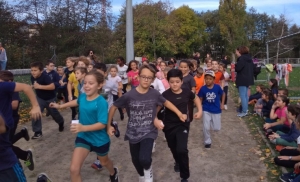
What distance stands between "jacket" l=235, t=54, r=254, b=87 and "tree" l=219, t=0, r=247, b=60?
5083 cm

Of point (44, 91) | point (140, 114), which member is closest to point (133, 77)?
point (44, 91)

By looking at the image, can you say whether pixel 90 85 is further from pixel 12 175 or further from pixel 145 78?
pixel 12 175

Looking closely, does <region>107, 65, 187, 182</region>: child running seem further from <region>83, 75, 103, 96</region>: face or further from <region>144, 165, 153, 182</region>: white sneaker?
<region>83, 75, 103, 96</region>: face

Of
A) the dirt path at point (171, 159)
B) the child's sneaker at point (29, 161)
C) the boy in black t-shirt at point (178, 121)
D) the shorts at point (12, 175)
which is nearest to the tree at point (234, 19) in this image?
the dirt path at point (171, 159)

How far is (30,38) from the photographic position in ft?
85.0

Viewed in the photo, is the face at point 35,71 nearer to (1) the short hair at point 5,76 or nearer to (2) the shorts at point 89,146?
(1) the short hair at point 5,76

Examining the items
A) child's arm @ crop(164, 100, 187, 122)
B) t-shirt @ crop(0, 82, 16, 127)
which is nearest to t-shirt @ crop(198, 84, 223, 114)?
child's arm @ crop(164, 100, 187, 122)

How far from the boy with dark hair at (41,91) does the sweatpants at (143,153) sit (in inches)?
135

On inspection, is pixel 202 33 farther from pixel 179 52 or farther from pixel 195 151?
pixel 195 151

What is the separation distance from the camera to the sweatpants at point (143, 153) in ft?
14.2

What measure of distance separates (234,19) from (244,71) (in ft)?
171

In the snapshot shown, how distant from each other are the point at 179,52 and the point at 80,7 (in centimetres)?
2895

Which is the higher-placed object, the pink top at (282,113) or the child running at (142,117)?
the child running at (142,117)

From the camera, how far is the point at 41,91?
7.74m
